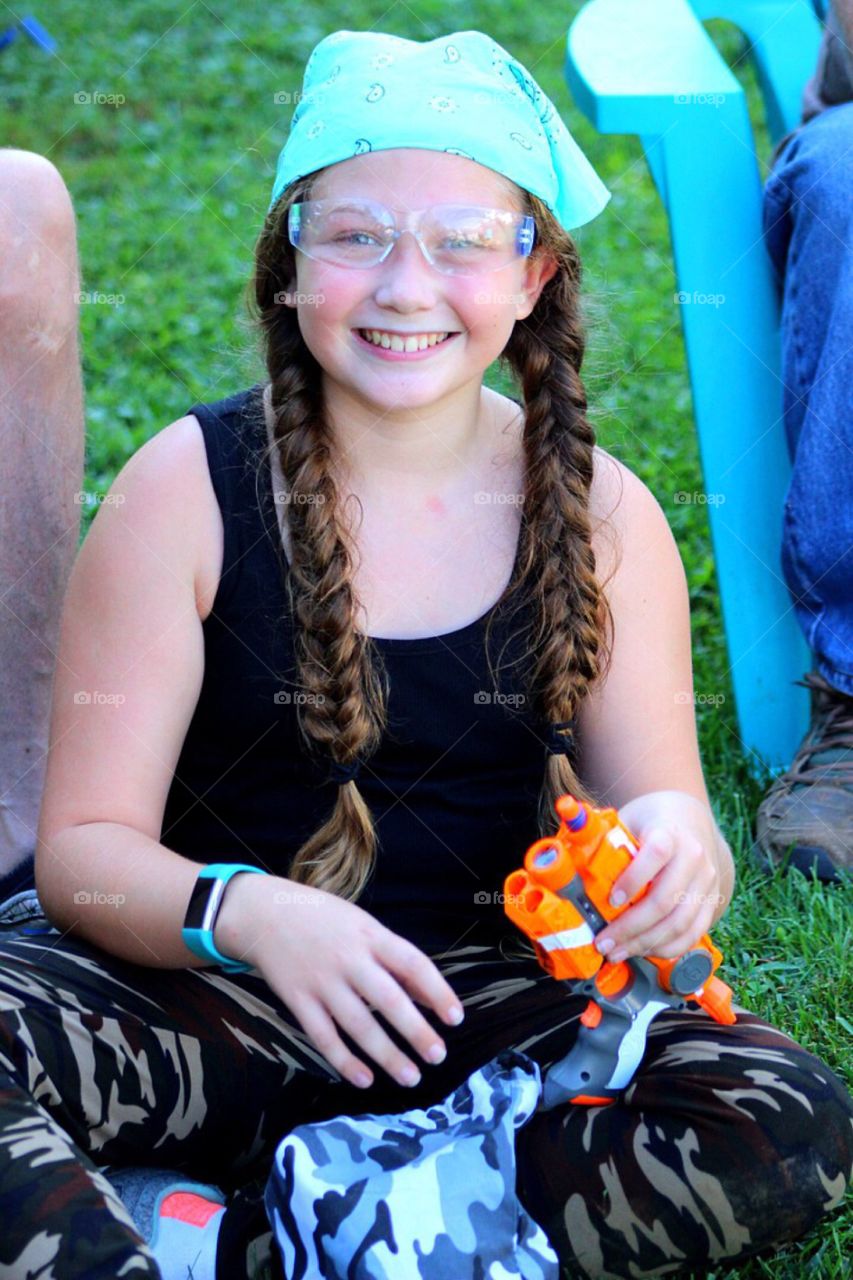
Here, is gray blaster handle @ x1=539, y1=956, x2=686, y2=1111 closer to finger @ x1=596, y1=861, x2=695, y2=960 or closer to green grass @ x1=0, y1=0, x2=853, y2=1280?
finger @ x1=596, y1=861, x2=695, y2=960

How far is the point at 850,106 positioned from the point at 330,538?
120 cm

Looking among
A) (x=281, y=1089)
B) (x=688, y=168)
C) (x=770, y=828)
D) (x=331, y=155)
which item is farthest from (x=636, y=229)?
(x=281, y=1089)

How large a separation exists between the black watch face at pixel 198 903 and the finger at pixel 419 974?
19 cm

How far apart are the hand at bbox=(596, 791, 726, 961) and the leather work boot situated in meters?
0.75

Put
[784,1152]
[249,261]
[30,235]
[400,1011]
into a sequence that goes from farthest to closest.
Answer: [249,261] → [30,235] → [784,1152] → [400,1011]

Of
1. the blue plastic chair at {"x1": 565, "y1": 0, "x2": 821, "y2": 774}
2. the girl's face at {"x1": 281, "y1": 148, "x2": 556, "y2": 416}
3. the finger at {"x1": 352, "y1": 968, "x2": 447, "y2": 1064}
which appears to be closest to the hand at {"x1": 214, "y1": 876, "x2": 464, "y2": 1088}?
the finger at {"x1": 352, "y1": 968, "x2": 447, "y2": 1064}

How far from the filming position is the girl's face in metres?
1.73

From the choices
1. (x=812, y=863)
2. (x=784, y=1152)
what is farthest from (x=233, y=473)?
(x=812, y=863)

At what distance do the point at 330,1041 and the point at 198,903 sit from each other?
7.8 inches

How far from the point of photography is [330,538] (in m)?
1.78

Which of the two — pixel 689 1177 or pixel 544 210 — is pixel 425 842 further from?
pixel 544 210

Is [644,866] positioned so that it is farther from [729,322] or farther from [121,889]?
[729,322]

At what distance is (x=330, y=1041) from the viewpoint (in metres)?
1.45

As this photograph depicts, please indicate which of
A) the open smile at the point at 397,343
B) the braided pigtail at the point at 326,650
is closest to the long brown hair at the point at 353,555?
the braided pigtail at the point at 326,650
